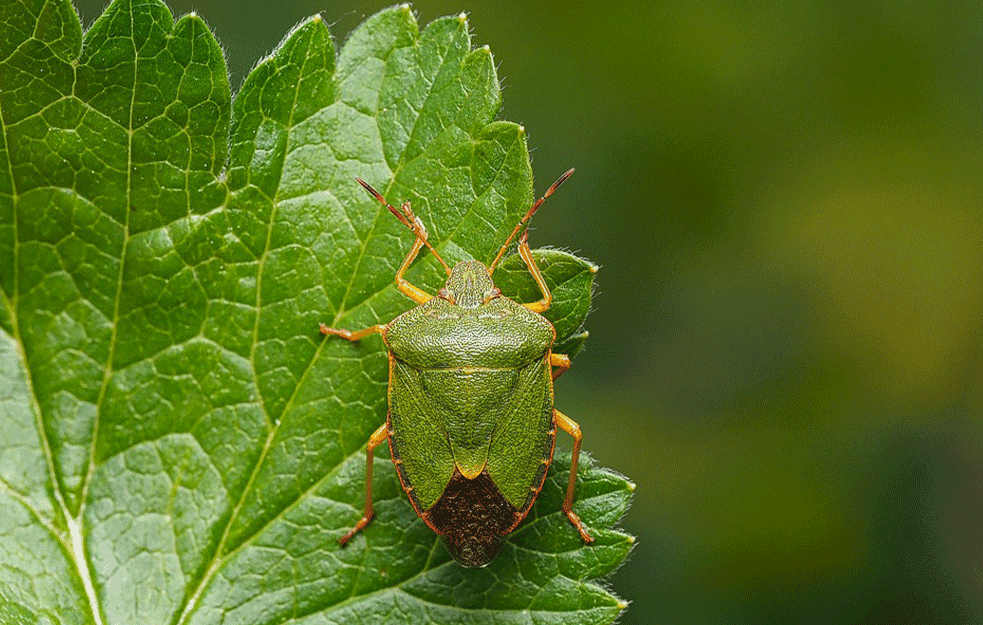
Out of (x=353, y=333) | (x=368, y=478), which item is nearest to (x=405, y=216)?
(x=353, y=333)

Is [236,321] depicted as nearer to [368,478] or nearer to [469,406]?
[368,478]

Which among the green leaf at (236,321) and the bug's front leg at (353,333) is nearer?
the green leaf at (236,321)

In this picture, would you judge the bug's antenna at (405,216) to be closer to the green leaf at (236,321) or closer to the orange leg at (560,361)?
the green leaf at (236,321)

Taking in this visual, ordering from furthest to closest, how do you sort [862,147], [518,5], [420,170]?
[862,147]
[518,5]
[420,170]

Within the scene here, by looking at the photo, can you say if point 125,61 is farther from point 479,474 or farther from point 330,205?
point 479,474

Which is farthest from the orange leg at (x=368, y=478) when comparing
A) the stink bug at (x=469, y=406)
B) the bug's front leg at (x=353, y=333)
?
the bug's front leg at (x=353, y=333)

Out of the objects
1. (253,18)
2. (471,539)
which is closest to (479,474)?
(471,539)

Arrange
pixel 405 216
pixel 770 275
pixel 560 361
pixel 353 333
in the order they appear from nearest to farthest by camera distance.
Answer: pixel 405 216 → pixel 353 333 → pixel 560 361 → pixel 770 275
